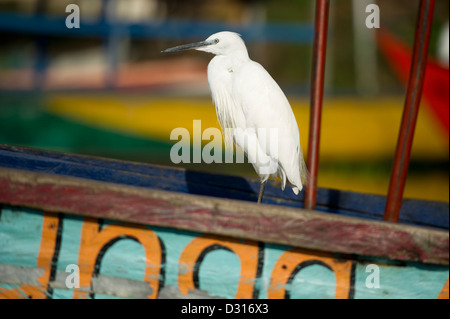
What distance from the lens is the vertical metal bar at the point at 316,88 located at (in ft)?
5.46

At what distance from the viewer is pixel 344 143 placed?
509 cm

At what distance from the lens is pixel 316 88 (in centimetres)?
169

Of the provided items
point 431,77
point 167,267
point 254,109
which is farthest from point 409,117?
point 431,77

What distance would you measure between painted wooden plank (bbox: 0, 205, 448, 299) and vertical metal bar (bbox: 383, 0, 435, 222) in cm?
21

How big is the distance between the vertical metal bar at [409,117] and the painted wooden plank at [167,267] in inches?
8.1

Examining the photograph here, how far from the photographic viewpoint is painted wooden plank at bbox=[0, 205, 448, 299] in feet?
5.00

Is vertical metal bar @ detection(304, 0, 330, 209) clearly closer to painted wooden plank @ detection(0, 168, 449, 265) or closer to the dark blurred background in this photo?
painted wooden plank @ detection(0, 168, 449, 265)

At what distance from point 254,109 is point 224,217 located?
1.76ft


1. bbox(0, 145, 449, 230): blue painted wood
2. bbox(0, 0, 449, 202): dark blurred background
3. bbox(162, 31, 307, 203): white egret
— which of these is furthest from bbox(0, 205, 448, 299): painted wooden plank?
bbox(0, 0, 449, 202): dark blurred background

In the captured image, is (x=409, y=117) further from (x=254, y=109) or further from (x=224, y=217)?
(x=224, y=217)

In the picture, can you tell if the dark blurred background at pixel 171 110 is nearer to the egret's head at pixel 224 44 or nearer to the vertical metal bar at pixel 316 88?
the egret's head at pixel 224 44

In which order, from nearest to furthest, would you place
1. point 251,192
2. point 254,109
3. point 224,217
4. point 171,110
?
point 224,217 → point 254,109 → point 251,192 → point 171,110

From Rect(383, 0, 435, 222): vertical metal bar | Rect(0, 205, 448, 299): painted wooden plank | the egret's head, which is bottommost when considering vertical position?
Rect(0, 205, 448, 299): painted wooden plank
